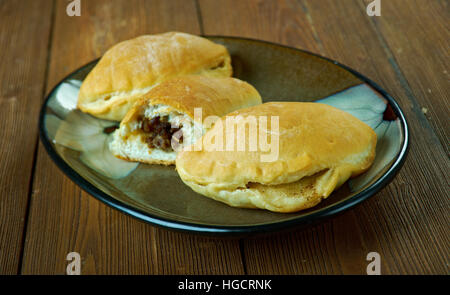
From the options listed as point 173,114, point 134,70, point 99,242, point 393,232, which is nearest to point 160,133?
point 173,114

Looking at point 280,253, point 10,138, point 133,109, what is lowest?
point 10,138

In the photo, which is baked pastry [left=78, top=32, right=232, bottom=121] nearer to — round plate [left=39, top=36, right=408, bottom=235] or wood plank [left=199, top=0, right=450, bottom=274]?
round plate [left=39, top=36, right=408, bottom=235]

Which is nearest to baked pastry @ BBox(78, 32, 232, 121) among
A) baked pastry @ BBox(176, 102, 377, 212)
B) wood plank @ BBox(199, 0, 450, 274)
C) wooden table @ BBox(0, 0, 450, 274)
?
wooden table @ BBox(0, 0, 450, 274)

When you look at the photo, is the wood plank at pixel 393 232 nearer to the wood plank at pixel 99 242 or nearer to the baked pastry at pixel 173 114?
the wood plank at pixel 99 242

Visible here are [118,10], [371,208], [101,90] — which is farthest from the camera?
[118,10]

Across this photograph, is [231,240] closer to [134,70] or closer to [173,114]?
[173,114]
